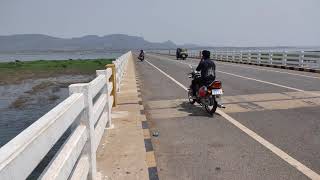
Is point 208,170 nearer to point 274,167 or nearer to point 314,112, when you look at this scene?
point 274,167

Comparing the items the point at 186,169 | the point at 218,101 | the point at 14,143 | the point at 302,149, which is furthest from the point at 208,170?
the point at 218,101

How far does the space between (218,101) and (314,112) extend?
2336 mm

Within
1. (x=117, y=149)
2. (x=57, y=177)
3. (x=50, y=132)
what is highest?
(x=50, y=132)

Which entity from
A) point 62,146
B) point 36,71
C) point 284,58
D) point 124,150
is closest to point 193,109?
point 124,150

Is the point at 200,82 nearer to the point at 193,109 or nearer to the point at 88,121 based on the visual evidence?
the point at 193,109

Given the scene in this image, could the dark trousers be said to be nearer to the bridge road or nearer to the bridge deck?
the bridge road

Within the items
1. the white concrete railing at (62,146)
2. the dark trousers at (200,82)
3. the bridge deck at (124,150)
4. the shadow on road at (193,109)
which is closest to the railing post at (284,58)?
the shadow on road at (193,109)

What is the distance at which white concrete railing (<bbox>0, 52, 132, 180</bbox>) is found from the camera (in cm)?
216

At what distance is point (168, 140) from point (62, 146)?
13.2 ft

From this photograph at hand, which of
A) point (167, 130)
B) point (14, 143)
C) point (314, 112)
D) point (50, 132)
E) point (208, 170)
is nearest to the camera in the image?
point (14, 143)

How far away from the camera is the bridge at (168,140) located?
10.3 ft

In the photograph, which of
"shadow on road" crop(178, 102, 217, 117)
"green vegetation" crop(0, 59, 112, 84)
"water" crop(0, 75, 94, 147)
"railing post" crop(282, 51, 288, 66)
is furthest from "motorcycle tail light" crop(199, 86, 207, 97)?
"green vegetation" crop(0, 59, 112, 84)

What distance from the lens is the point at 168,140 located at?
301 inches

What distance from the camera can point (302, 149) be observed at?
666cm
